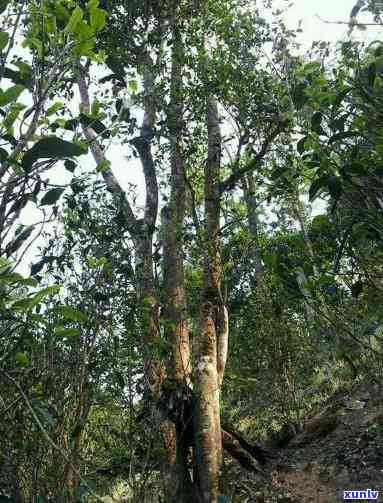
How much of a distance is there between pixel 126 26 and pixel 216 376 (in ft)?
17.7

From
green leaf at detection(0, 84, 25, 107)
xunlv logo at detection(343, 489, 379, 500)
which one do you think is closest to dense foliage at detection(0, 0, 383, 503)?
green leaf at detection(0, 84, 25, 107)

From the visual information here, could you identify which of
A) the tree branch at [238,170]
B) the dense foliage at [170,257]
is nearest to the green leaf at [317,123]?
the dense foliage at [170,257]

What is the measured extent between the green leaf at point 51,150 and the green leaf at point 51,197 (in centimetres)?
33

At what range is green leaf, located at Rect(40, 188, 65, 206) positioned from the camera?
5.59 feet

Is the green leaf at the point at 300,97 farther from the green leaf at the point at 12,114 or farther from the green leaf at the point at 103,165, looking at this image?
the green leaf at the point at 12,114

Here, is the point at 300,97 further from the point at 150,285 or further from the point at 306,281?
the point at 150,285

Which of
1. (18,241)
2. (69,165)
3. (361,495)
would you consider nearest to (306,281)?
(69,165)

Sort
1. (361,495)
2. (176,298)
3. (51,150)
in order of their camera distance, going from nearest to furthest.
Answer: (51,150) → (361,495) → (176,298)

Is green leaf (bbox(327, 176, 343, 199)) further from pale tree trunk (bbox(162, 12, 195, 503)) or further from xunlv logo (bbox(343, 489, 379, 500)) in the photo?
xunlv logo (bbox(343, 489, 379, 500))

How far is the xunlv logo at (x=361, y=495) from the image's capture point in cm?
487

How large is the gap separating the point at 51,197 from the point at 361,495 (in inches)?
188

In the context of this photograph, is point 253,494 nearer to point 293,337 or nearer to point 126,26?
point 293,337

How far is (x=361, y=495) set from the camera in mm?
4957

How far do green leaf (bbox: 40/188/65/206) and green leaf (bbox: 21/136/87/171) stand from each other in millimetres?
332
